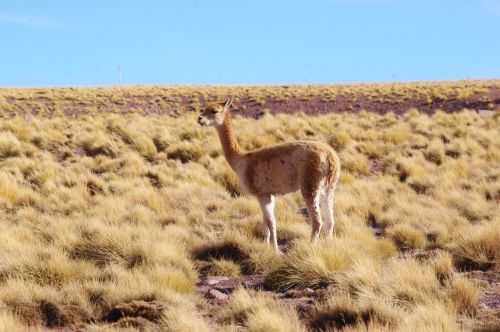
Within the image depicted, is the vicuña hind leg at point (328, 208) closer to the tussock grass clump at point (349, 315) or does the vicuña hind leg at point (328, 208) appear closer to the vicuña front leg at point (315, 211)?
the vicuña front leg at point (315, 211)

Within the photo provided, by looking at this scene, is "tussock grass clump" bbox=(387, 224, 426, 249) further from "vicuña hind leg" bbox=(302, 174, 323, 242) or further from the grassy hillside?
"vicuña hind leg" bbox=(302, 174, 323, 242)

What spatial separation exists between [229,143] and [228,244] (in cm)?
124

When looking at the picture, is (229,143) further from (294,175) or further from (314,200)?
(314,200)

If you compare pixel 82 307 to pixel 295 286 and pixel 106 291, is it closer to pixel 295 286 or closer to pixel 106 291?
pixel 106 291

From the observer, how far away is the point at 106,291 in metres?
4.83

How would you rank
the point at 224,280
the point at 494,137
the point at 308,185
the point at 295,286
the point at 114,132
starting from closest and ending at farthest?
the point at 295,286, the point at 224,280, the point at 308,185, the point at 494,137, the point at 114,132

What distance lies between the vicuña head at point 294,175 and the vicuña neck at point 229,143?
0.14 m

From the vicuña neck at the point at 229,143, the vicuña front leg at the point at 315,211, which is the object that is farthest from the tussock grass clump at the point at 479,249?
the vicuña neck at the point at 229,143

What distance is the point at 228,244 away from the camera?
672 cm

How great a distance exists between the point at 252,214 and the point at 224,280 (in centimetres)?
286

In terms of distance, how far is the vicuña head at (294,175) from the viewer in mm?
6164

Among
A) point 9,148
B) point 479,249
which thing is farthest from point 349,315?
point 9,148

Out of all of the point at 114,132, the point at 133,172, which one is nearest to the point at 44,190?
the point at 133,172

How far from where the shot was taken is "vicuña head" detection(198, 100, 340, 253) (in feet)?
20.2
